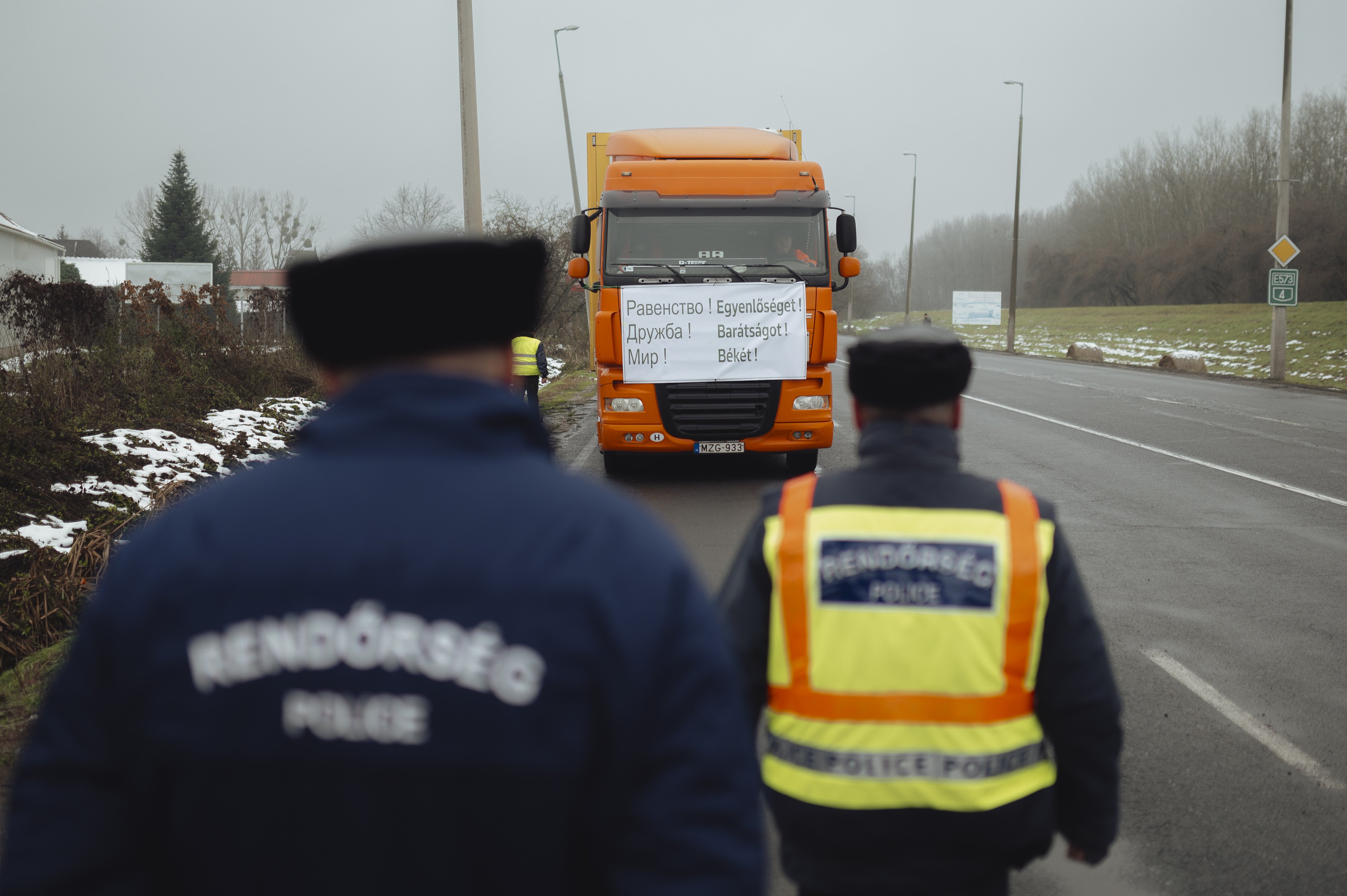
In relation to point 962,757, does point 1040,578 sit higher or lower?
higher

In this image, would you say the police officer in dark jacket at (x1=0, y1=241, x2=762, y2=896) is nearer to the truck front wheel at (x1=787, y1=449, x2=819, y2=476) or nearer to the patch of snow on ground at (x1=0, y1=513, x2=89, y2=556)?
the patch of snow on ground at (x1=0, y1=513, x2=89, y2=556)

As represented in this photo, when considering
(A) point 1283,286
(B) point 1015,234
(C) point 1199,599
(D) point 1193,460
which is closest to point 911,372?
(C) point 1199,599

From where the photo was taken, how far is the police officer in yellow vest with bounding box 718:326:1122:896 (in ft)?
6.59

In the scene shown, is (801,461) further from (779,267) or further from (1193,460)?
(1193,460)

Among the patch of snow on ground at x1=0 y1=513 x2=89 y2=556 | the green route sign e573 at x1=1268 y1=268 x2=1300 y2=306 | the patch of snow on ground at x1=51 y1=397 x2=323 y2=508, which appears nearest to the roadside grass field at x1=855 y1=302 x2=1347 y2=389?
the green route sign e573 at x1=1268 y1=268 x2=1300 y2=306

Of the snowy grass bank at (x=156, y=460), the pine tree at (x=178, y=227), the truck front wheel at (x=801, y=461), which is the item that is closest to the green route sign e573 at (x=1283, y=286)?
the truck front wheel at (x=801, y=461)

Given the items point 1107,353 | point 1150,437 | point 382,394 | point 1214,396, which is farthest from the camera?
point 1107,353

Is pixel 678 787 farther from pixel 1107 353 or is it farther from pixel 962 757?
pixel 1107 353

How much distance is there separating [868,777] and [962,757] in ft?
0.59

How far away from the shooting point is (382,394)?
4.27ft

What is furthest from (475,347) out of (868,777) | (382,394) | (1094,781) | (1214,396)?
(1214,396)

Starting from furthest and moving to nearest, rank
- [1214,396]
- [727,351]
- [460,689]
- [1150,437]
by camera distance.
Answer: [1214,396], [1150,437], [727,351], [460,689]

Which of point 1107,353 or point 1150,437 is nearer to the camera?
point 1150,437

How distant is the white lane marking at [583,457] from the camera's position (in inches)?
476
